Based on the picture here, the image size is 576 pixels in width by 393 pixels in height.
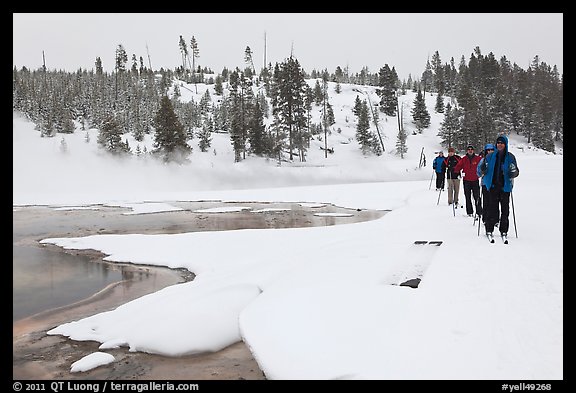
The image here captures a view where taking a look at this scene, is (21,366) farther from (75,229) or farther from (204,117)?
(204,117)

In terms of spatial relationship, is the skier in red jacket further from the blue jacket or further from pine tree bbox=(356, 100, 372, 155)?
pine tree bbox=(356, 100, 372, 155)

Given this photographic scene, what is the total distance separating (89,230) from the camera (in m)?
14.1

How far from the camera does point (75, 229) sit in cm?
1442

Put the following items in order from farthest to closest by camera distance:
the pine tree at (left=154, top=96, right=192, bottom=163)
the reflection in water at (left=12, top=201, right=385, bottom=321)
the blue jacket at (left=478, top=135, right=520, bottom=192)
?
the pine tree at (left=154, top=96, right=192, bottom=163), the blue jacket at (left=478, top=135, right=520, bottom=192), the reflection in water at (left=12, top=201, right=385, bottom=321)

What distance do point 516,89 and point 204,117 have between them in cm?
4640

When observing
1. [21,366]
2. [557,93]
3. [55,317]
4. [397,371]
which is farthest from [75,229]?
[557,93]

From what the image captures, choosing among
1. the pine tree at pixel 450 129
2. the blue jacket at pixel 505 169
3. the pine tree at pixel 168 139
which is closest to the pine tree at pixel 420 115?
the pine tree at pixel 450 129

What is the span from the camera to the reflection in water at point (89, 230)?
24.6 feet

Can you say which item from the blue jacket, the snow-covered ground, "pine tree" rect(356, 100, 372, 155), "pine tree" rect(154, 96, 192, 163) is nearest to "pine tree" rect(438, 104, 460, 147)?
"pine tree" rect(356, 100, 372, 155)

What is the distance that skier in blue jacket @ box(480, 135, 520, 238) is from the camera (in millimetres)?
7941

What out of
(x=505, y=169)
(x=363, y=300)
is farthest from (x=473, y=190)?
(x=363, y=300)

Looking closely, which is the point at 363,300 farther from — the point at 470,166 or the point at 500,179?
the point at 470,166

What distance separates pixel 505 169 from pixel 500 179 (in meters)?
0.23

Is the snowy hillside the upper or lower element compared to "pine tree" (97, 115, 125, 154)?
lower
